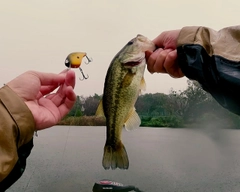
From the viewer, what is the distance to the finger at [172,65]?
6.80ft

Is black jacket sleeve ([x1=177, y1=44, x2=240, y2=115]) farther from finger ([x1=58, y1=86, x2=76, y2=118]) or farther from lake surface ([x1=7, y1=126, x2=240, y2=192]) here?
lake surface ([x1=7, y1=126, x2=240, y2=192])

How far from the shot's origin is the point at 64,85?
2365 millimetres

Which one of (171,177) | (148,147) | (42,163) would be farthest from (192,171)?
(42,163)

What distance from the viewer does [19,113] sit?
1.94 meters

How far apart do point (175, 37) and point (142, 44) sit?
0.65 feet

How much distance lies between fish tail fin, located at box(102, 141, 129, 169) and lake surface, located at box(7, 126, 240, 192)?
16.7 meters

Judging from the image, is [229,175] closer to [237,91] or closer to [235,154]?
[235,154]

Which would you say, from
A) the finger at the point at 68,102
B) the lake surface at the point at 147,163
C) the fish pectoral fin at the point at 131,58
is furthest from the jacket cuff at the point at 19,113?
the lake surface at the point at 147,163

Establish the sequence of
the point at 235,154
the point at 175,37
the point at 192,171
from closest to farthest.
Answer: the point at 175,37, the point at 192,171, the point at 235,154

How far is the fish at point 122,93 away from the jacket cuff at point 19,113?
0.45m

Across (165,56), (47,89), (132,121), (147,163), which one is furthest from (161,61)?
(147,163)

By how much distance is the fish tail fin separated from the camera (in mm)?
2193

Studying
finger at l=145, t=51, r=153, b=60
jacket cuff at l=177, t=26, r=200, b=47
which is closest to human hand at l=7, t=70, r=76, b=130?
finger at l=145, t=51, r=153, b=60

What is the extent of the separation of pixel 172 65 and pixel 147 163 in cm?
2658
